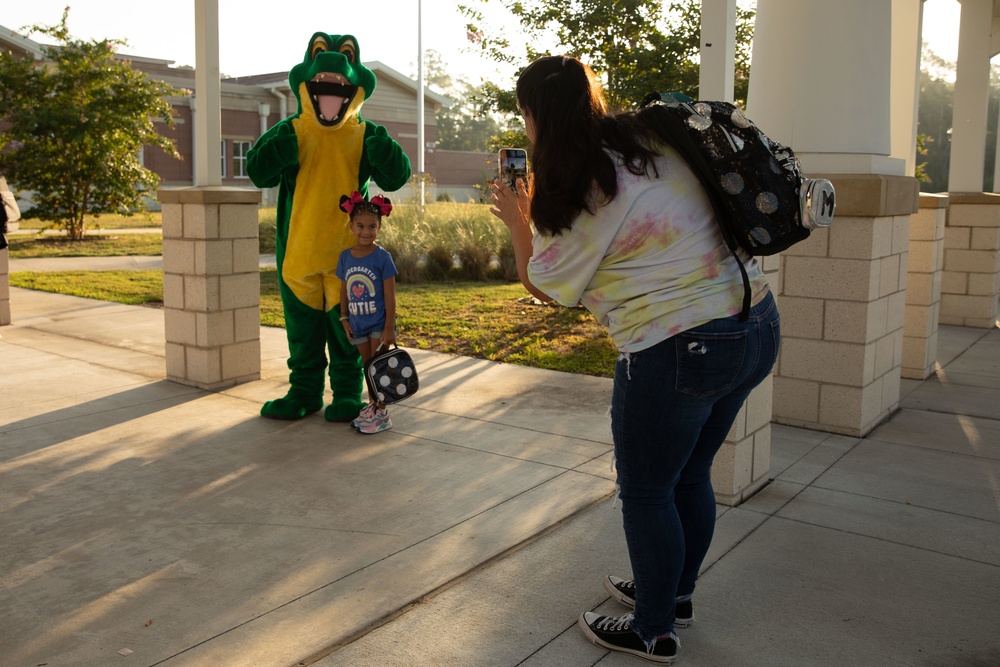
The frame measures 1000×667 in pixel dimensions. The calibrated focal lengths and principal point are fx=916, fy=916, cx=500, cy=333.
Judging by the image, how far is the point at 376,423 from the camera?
534 centimetres

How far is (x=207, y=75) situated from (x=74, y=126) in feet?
41.8

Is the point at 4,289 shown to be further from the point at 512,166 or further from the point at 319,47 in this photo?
the point at 512,166

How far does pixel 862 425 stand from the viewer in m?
5.43

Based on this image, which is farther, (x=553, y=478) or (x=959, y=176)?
(x=959, y=176)

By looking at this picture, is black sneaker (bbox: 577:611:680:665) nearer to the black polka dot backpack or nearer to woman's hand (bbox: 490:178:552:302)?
woman's hand (bbox: 490:178:552:302)

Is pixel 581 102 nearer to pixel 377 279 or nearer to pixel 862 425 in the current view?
pixel 377 279

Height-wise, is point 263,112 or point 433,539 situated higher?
point 263,112

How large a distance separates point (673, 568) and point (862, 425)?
123 inches

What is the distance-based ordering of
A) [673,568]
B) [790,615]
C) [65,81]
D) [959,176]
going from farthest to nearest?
[65,81]
[959,176]
[790,615]
[673,568]

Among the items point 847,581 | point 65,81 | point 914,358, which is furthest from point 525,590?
point 65,81

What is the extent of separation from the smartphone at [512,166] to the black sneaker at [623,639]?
142 cm

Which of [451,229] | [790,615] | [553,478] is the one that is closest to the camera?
[790,615]

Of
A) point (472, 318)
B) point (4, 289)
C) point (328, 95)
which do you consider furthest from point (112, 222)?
point (328, 95)

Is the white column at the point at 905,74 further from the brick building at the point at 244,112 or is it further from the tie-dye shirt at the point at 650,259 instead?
the brick building at the point at 244,112
